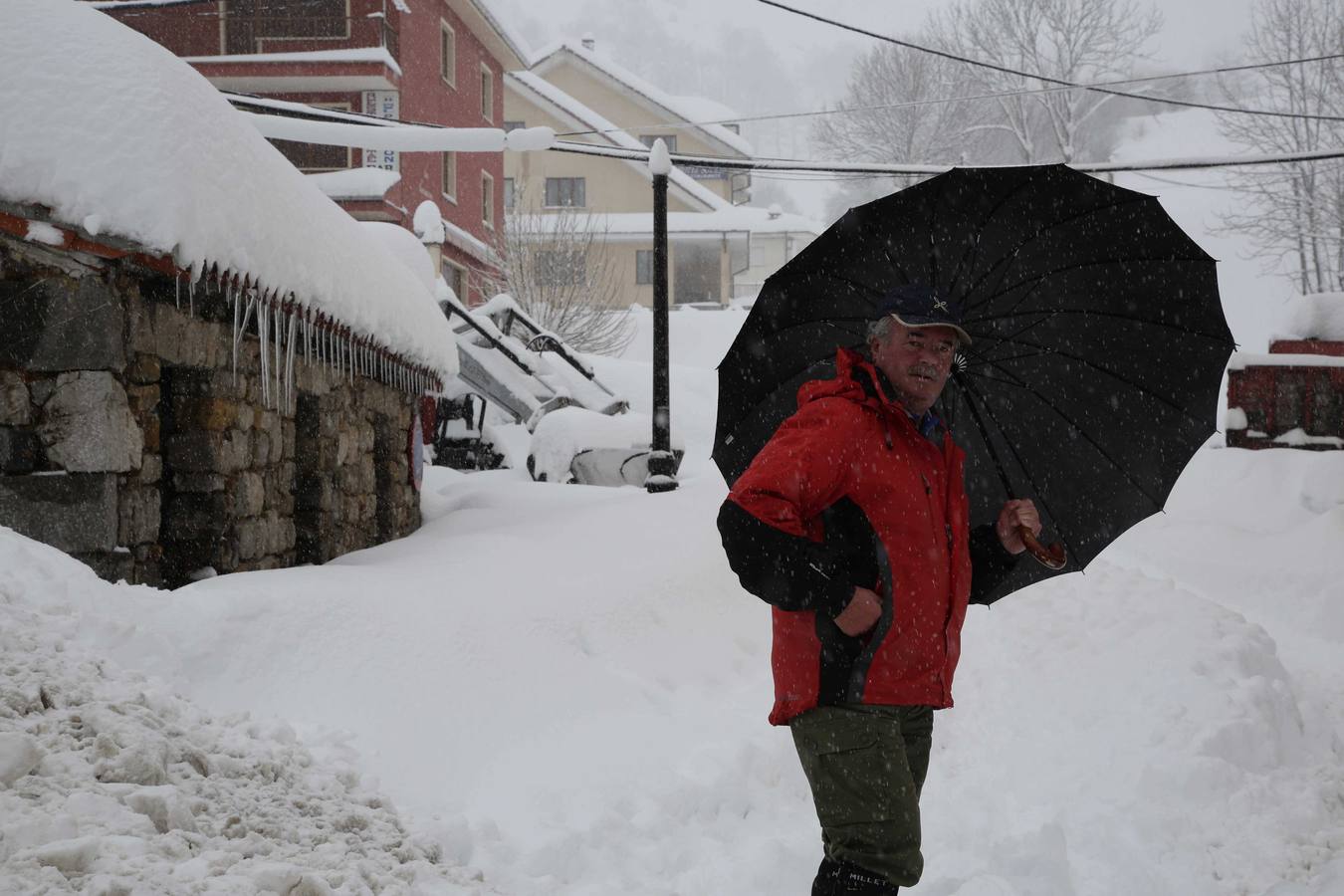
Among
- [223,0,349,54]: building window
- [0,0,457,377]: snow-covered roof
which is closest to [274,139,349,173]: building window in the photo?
[223,0,349,54]: building window

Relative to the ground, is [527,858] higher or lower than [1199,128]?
lower

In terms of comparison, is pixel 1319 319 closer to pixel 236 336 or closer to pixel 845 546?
pixel 236 336

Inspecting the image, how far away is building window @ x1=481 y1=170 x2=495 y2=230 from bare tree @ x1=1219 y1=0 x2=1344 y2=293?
16.6 metres

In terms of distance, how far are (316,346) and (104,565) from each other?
7.98 ft

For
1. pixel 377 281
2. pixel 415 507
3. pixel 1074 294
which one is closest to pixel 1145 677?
pixel 1074 294

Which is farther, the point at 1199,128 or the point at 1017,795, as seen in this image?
the point at 1199,128

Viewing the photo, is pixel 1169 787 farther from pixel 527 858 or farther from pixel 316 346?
pixel 316 346

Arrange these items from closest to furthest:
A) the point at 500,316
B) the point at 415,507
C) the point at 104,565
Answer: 1. the point at 104,565
2. the point at 415,507
3. the point at 500,316

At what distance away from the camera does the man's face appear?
282 centimetres

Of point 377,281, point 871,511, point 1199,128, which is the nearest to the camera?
point 871,511

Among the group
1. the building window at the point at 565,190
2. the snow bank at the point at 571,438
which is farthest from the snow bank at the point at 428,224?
the building window at the point at 565,190

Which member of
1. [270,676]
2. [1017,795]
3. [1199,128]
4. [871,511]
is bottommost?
[1017,795]

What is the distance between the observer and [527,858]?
4.01m

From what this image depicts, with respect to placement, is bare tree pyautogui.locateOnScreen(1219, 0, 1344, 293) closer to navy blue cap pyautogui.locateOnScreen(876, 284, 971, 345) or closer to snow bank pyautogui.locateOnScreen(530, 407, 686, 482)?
snow bank pyautogui.locateOnScreen(530, 407, 686, 482)
